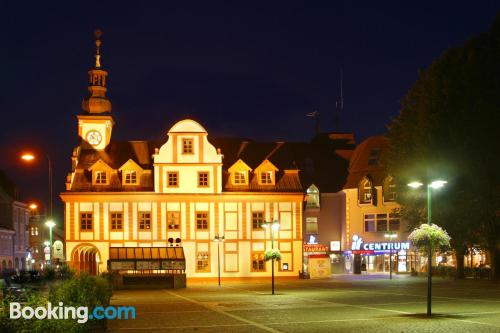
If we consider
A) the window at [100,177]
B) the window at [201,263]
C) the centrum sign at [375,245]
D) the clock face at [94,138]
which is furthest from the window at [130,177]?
the centrum sign at [375,245]

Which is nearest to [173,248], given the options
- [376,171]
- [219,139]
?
[219,139]

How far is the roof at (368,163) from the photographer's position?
7550 centimetres

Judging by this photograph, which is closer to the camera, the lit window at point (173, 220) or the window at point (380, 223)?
the lit window at point (173, 220)

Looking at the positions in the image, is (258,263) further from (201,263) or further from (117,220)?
(117,220)

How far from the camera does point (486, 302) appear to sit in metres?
33.4

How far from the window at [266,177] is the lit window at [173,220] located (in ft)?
26.1

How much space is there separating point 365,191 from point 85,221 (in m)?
26.5

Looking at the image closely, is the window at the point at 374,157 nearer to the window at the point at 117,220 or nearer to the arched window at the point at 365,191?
the arched window at the point at 365,191

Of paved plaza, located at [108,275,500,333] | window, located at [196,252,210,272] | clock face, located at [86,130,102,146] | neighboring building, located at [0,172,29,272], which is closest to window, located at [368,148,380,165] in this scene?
window, located at [196,252,210,272]

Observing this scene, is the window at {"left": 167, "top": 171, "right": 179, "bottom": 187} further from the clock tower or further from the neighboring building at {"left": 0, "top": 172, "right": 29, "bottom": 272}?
the neighboring building at {"left": 0, "top": 172, "right": 29, "bottom": 272}

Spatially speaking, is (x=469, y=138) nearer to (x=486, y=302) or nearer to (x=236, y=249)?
(x=486, y=302)

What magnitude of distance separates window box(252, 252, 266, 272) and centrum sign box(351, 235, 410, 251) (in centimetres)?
1164

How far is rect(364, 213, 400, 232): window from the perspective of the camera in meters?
74.3

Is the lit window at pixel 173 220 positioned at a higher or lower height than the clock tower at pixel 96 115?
lower
